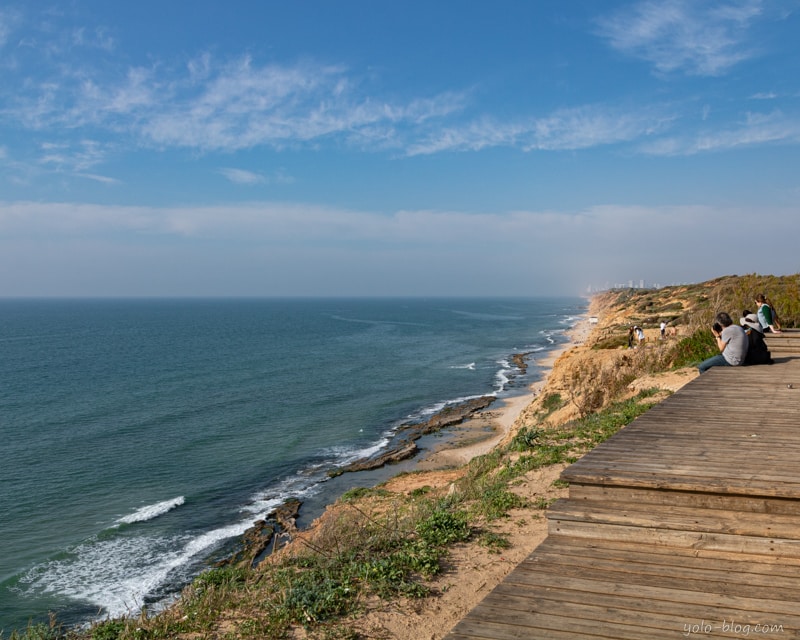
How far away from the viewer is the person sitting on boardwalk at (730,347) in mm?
11695

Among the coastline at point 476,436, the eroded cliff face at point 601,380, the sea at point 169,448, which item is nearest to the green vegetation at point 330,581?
the sea at point 169,448

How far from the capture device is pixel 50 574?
16.6 meters

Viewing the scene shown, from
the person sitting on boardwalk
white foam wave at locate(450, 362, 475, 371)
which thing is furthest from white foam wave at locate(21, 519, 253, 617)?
white foam wave at locate(450, 362, 475, 371)

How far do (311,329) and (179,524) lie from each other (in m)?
88.2

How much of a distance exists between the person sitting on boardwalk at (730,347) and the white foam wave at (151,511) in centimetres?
1840

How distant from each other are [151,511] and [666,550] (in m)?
20.7

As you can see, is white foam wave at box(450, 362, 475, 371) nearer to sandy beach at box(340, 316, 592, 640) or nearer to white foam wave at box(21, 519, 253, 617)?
Answer: white foam wave at box(21, 519, 253, 617)

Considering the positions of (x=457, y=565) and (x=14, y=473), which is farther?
(x=14, y=473)

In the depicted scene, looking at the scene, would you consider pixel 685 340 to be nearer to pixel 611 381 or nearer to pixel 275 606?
pixel 611 381

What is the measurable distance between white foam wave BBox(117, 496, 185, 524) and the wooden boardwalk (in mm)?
19198

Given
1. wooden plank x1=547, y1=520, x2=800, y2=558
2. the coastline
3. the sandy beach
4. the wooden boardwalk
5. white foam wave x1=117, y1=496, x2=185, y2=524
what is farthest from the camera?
the coastline

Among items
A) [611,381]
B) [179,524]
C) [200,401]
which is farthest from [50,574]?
[200,401]

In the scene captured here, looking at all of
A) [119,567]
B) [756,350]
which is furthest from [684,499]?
[119,567]

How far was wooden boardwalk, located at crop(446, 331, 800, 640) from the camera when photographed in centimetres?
344
